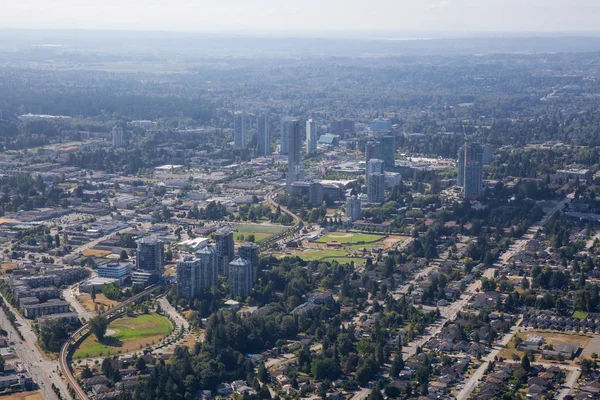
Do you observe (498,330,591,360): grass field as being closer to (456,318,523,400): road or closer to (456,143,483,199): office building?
(456,318,523,400): road

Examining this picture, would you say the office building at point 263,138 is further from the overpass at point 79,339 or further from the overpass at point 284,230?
the overpass at point 79,339

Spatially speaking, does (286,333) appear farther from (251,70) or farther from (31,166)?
(251,70)

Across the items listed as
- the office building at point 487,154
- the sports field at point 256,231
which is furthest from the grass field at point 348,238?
the office building at point 487,154

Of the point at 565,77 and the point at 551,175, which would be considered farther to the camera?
the point at 565,77

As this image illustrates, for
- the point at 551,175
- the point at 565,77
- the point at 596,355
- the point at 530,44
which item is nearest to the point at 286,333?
the point at 596,355

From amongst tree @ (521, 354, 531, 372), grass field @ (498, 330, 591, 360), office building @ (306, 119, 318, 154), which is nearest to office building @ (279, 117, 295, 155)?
office building @ (306, 119, 318, 154)

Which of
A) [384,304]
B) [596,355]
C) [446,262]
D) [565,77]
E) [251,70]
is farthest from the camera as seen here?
[251,70]

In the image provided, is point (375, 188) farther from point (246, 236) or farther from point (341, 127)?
point (341, 127)
